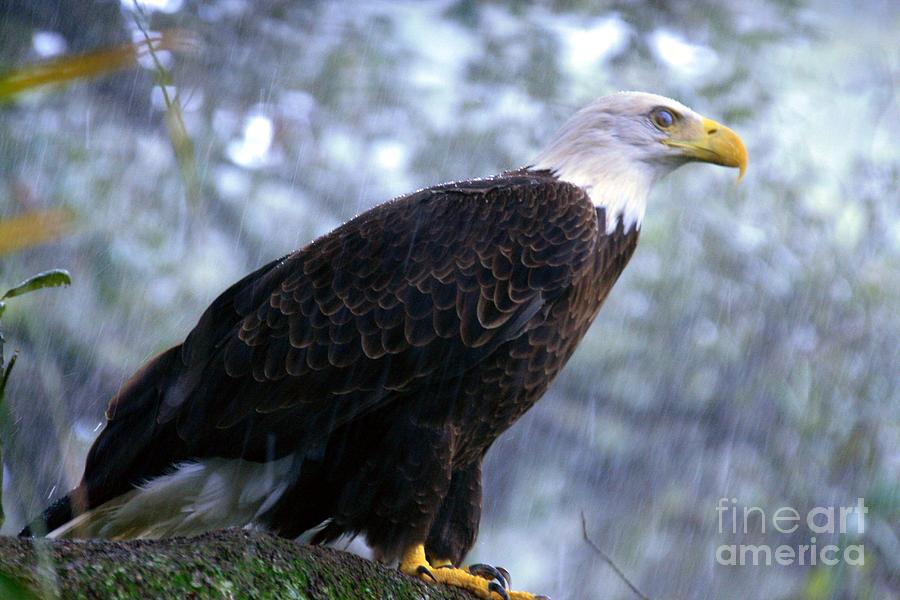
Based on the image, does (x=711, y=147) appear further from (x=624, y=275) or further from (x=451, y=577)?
(x=624, y=275)

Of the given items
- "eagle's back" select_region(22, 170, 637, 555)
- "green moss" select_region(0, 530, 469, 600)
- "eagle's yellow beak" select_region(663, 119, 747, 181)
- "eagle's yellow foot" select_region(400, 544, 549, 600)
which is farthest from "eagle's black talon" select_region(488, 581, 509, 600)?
"eagle's yellow beak" select_region(663, 119, 747, 181)

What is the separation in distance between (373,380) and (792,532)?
12.1 ft

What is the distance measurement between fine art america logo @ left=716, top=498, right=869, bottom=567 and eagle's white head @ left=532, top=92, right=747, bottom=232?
109 inches

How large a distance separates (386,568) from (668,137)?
1.40m

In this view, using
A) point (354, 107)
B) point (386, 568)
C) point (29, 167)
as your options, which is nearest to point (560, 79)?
point (354, 107)

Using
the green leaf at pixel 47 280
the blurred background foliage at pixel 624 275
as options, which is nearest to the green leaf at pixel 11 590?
the green leaf at pixel 47 280

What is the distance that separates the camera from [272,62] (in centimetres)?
605

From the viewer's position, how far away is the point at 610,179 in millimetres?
3004

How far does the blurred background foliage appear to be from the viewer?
5352 mm

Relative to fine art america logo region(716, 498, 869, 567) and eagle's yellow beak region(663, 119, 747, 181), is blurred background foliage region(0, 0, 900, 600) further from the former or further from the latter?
eagle's yellow beak region(663, 119, 747, 181)

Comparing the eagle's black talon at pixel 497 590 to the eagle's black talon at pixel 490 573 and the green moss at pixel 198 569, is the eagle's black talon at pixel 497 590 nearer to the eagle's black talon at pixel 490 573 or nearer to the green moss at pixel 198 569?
the eagle's black talon at pixel 490 573

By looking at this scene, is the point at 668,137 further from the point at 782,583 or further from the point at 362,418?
the point at 782,583

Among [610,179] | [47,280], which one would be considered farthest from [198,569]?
[610,179]

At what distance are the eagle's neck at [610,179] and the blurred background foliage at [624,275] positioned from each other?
Answer: 262 cm
